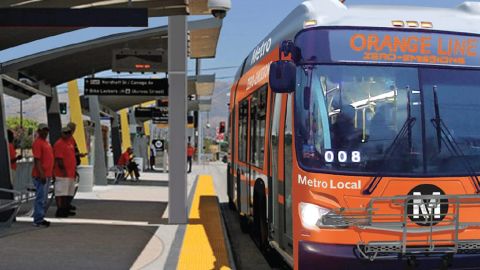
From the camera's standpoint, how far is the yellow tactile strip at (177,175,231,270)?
25.5 ft

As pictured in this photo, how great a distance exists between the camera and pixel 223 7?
8719mm

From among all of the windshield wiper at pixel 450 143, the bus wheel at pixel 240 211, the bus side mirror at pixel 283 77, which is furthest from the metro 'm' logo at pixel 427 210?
the bus wheel at pixel 240 211

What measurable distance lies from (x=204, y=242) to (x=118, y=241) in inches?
53.6

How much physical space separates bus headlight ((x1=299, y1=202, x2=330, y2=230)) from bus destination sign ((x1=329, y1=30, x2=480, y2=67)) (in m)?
1.45

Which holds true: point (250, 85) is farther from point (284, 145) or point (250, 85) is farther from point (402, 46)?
point (402, 46)

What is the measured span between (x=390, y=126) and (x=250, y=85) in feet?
13.2

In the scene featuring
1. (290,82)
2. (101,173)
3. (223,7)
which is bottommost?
(101,173)

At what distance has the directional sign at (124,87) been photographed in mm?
15844

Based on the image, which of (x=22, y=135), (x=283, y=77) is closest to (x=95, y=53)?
(x=283, y=77)

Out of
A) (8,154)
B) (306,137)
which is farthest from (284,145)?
(8,154)

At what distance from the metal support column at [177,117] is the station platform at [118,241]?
1.63 ft

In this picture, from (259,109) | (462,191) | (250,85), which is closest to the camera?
(462,191)

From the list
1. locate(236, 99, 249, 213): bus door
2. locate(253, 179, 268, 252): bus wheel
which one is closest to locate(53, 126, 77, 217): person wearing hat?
locate(236, 99, 249, 213): bus door

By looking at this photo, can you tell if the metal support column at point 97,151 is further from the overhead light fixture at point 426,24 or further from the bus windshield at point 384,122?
the overhead light fixture at point 426,24
